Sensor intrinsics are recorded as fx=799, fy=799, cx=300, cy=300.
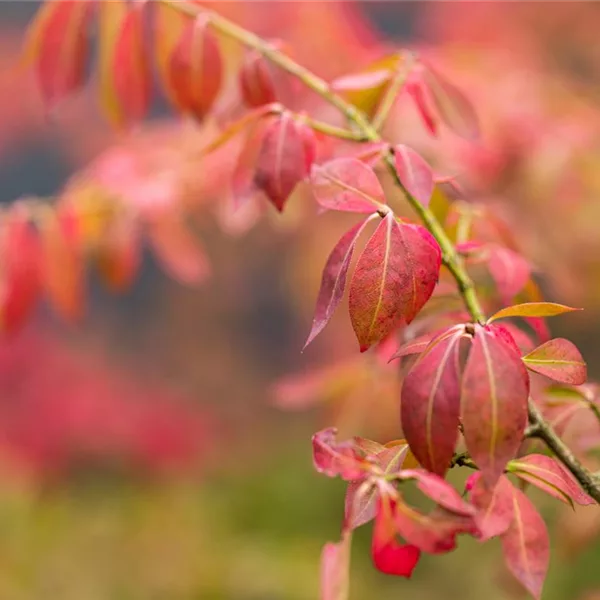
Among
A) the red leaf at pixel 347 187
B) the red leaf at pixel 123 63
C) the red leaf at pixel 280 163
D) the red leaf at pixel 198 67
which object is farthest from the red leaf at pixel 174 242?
the red leaf at pixel 347 187

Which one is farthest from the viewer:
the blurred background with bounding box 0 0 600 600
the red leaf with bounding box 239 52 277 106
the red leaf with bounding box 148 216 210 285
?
the blurred background with bounding box 0 0 600 600

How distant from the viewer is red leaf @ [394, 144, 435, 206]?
68cm

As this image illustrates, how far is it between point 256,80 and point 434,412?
53 cm

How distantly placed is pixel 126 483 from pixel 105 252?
2.32 meters

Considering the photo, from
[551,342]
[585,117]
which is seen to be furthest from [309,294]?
[551,342]

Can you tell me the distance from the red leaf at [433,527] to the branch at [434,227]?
150 mm

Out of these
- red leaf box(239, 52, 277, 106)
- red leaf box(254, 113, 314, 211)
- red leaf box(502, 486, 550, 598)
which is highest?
red leaf box(239, 52, 277, 106)

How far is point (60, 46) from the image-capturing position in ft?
3.20

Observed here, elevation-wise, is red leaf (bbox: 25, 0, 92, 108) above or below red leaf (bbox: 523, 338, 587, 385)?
above

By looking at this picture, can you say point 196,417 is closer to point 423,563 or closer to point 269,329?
point 269,329

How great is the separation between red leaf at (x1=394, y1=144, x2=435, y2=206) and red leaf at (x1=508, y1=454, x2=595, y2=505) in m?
0.22

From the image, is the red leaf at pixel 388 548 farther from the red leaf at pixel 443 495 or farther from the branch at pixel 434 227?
the branch at pixel 434 227

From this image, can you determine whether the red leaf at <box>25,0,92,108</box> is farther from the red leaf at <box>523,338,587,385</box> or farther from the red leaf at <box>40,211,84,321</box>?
the red leaf at <box>523,338,587,385</box>

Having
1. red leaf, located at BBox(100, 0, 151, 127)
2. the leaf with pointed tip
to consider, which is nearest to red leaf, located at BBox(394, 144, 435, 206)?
the leaf with pointed tip
